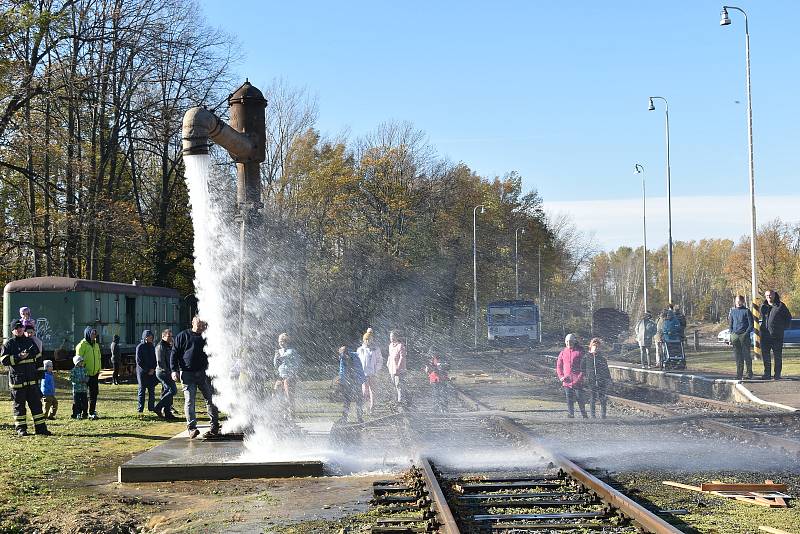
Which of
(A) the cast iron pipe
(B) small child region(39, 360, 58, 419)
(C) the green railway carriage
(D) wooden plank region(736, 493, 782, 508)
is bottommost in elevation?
(D) wooden plank region(736, 493, 782, 508)

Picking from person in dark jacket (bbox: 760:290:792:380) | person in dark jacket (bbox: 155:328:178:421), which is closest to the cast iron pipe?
person in dark jacket (bbox: 155:328:178:421)

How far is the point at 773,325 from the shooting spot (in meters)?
23.0

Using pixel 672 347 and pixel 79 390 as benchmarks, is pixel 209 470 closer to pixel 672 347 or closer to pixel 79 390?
pixel 79 390

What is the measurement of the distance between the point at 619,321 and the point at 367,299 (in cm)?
3467

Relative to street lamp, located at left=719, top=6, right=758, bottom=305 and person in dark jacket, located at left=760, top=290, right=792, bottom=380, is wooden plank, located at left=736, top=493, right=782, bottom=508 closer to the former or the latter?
person in dark jacket, located at left=760, top=290, right=792, bottom=380

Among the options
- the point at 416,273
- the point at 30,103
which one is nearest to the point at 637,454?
the point at 30,103

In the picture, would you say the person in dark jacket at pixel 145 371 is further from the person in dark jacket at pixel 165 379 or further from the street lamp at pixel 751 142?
the street lamp at pixel 751 142

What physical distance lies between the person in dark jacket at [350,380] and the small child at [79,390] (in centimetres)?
491

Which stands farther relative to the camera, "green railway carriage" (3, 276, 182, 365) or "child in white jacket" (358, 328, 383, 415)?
"green railway carriage" (3, 276, 182, 365)

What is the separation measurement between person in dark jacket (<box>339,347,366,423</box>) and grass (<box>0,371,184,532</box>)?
9.55 feet

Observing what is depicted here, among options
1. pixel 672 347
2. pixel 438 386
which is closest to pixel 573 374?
pixel 438 386

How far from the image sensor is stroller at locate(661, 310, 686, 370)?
30650 mm

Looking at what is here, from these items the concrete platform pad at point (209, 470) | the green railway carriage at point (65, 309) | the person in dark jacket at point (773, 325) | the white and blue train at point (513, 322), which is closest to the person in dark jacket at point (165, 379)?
the concrete platform pad at point (209, 470)

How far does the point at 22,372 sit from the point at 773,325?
52.9 ft
